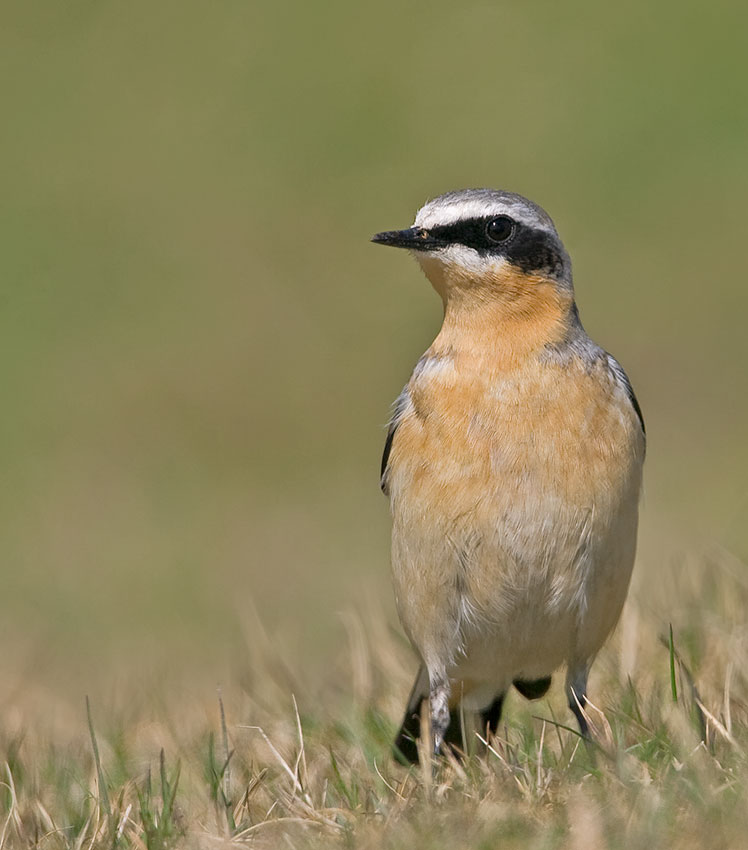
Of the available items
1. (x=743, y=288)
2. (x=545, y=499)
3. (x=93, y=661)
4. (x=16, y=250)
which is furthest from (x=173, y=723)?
(x=16, y=250)

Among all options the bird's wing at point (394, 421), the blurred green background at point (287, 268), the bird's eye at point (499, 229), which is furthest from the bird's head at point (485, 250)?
the blurred green background at point (287, 268)

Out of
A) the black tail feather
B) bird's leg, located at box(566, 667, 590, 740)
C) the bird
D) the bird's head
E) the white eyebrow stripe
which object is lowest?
the black tail feather

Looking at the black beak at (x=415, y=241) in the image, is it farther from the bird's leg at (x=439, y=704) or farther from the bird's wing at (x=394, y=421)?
the bird's leg at (x=439, y=704)

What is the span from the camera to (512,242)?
22.0 feet

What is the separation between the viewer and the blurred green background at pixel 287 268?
1385cm

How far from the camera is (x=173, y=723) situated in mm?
7441

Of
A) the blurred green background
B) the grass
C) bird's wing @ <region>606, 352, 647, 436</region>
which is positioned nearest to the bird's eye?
bird's wing @ <region>606, 352, 647, 436</region>

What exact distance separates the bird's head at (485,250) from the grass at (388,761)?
166cm

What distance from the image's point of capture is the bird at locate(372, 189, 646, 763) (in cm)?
A: 625

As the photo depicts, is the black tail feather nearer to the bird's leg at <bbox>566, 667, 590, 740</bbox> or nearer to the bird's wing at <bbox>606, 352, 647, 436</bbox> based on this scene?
the bird's leg at <bbox>566, 667, 590, 740</bbox>

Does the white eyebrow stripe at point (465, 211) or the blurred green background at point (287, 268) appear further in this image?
the blurred green background at point (287, 268)

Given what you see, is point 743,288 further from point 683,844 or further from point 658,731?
point 683,844

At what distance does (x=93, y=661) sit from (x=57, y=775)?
3919mm

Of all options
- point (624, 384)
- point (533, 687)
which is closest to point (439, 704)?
point (533, 687)
